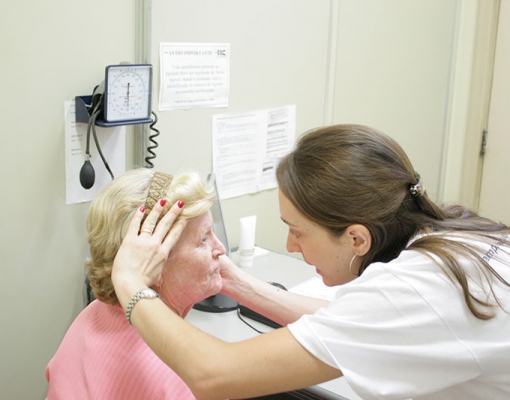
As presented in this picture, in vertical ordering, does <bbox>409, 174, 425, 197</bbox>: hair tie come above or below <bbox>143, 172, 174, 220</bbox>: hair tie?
above

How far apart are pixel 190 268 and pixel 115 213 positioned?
0.76 feet

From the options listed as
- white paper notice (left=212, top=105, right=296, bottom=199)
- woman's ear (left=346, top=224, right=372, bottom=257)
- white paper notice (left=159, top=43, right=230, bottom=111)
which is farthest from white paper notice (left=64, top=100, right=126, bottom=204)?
woman's ear (left=346, top=224, right=372, bottom=257)

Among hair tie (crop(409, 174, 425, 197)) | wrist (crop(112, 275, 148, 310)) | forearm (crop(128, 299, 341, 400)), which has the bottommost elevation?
forearm (crop(128, 299, 341, 400))

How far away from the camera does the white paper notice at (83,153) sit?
185 cm

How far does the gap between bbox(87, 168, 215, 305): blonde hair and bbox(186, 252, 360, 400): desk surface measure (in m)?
0.49

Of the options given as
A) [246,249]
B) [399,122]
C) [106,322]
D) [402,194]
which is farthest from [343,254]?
[399,122]

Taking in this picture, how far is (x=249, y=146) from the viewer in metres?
2.48

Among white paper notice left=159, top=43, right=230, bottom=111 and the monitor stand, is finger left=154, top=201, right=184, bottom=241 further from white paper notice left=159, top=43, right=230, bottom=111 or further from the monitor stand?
white paper notice left=159, top=43, right=230, bottom=111

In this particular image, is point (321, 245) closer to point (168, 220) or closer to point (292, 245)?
point (292, 245)

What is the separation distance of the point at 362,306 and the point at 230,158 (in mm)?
1367

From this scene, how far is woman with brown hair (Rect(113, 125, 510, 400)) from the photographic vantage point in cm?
110

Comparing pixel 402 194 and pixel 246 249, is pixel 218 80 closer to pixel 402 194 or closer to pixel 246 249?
pixel 246 249

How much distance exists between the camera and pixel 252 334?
1846 millimetres

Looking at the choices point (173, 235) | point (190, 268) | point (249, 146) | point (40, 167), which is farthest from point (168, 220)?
point (249, 146)
